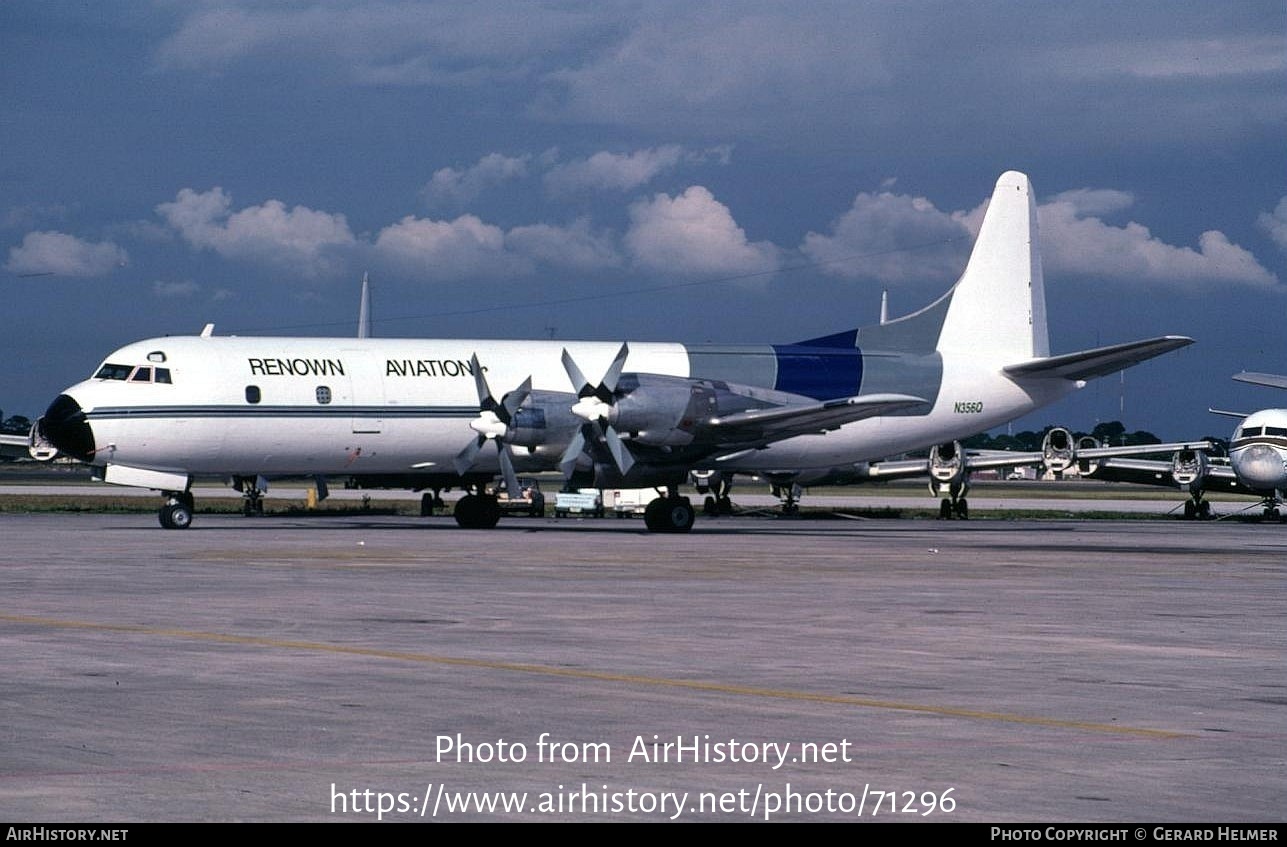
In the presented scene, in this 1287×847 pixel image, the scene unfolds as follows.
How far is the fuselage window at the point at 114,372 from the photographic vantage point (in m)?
43.9

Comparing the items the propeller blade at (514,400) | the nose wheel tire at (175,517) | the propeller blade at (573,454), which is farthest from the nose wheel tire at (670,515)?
the nose wheel tire at (175,517)

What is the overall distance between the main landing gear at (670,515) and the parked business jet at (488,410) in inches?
1.9

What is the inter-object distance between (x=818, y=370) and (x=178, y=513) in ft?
60.1

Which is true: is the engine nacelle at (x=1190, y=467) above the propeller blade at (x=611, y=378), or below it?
below

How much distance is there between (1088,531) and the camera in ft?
166

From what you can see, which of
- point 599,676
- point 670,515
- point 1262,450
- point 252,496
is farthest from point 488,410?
point 599,676

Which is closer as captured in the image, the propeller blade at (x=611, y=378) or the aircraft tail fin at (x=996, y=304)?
the propeller blade at (x=611, y=378)

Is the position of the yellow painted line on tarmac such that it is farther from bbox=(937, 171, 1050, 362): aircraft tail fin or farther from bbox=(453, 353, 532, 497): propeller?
bbox=(937, 171, 1050, 362): aircraft tail fin

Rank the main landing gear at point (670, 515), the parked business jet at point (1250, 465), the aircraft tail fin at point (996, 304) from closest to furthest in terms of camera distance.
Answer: the main landing gear at point (670, 515) → the aircraft tail fin at point (996, 304) → the parked business jet at point (1250, 465)

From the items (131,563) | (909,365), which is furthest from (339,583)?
(909,365)

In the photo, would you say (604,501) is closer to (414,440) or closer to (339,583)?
(414,440)

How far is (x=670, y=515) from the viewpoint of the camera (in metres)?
45.7

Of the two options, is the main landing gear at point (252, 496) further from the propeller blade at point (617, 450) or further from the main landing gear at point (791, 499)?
the main landing gear at point (791, 499)

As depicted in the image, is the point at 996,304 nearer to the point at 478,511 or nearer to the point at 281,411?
the point at 478,511
